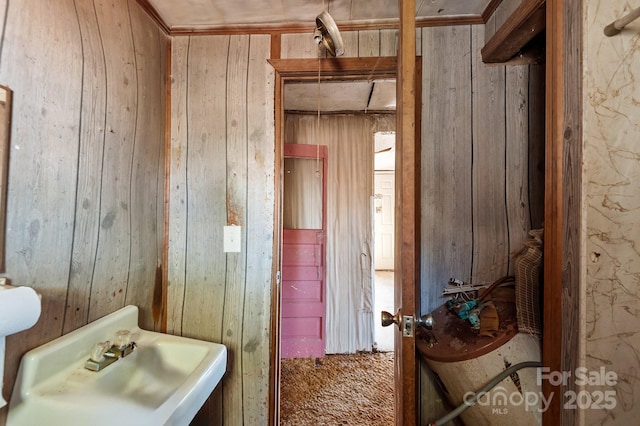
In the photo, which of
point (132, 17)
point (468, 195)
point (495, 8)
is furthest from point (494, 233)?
point (132, 17)

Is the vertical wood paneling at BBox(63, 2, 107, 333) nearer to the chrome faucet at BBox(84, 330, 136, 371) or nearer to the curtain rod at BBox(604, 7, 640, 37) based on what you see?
the chrome faucet at BBox(84, 330, 136, 371)

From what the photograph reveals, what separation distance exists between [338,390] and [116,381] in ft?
5.18

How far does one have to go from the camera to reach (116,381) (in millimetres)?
865

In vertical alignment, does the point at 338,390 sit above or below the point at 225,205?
below

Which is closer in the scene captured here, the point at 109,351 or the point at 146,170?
the point at 109,351

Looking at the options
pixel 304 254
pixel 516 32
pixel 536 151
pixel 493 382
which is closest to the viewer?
pixel 493 382

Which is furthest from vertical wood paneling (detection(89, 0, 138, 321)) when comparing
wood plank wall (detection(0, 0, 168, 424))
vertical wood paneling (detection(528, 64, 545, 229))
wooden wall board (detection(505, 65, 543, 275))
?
vertical wood paneling (detection(528, 64, 545, 229))

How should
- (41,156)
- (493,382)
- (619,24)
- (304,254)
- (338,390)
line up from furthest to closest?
(304,254), (338,390), (493,382), (41,156), (619,24)

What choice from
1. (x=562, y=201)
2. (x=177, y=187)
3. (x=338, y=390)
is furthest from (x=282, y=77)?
(x=338, y=390)

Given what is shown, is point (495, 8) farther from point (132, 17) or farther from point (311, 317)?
point (311, 317)

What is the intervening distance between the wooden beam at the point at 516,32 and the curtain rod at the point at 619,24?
0.90ft

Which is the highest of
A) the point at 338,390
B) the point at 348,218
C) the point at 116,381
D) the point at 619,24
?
the point at 619,24

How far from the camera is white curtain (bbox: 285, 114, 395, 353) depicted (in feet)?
7.68

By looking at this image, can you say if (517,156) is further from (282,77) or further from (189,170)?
(189,170)
